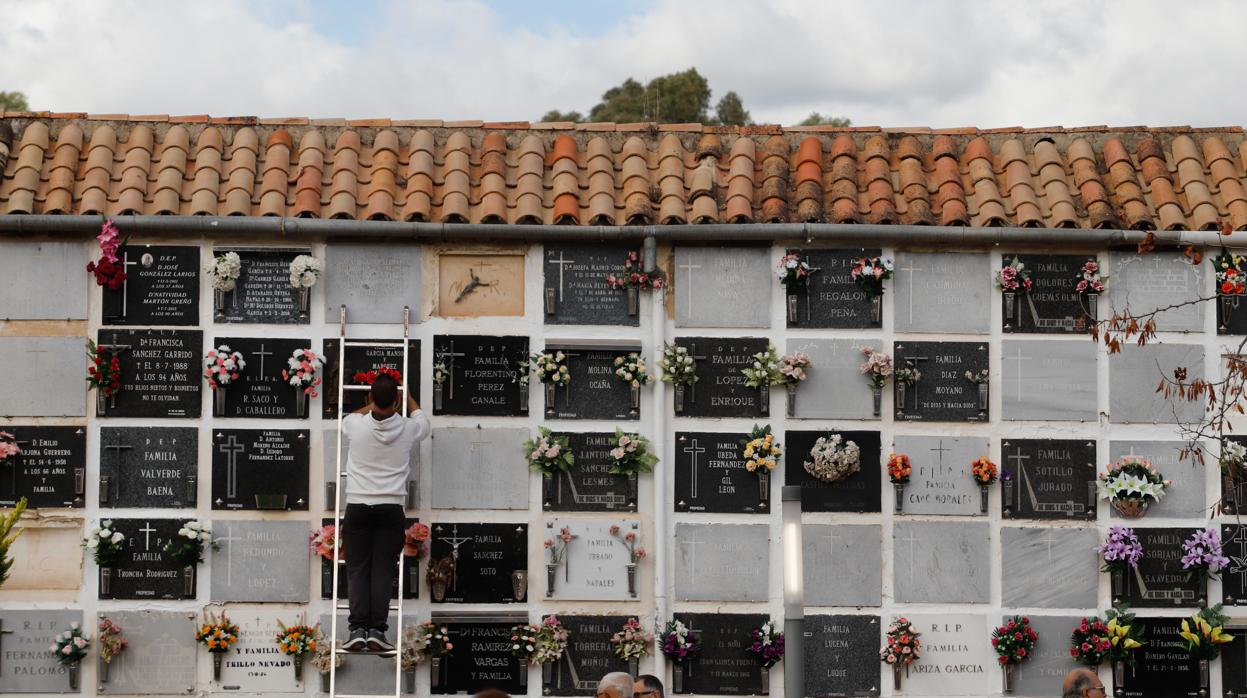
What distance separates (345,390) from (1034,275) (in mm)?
4825

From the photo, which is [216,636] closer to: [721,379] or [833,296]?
[721,379]

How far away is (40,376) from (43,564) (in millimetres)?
1269

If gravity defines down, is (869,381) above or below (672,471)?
above

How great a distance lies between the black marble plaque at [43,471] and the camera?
972 cm

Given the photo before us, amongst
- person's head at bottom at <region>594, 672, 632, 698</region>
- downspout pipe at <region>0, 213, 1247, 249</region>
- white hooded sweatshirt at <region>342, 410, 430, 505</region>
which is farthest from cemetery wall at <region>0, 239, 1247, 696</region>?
person's head at bottom at <region>594, 672, 632, 698</region>

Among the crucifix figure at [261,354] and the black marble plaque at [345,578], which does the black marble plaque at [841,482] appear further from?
the crucifix figure at [261,354]

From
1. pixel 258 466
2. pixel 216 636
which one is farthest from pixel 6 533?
pixel 258 466

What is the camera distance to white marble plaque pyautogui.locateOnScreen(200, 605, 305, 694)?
970cm

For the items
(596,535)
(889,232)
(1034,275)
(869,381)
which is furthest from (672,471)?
(1034,275)

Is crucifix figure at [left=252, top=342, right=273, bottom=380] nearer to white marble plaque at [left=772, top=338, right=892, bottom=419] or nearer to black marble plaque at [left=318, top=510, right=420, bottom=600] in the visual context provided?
black marble plaque at [left=318, top=510, right=420, bottom=600]

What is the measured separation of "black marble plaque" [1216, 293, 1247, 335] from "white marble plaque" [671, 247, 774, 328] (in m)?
3.14

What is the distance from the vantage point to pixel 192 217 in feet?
31.9

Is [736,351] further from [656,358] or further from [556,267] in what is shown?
[556,267]

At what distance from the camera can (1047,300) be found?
9984 mm
